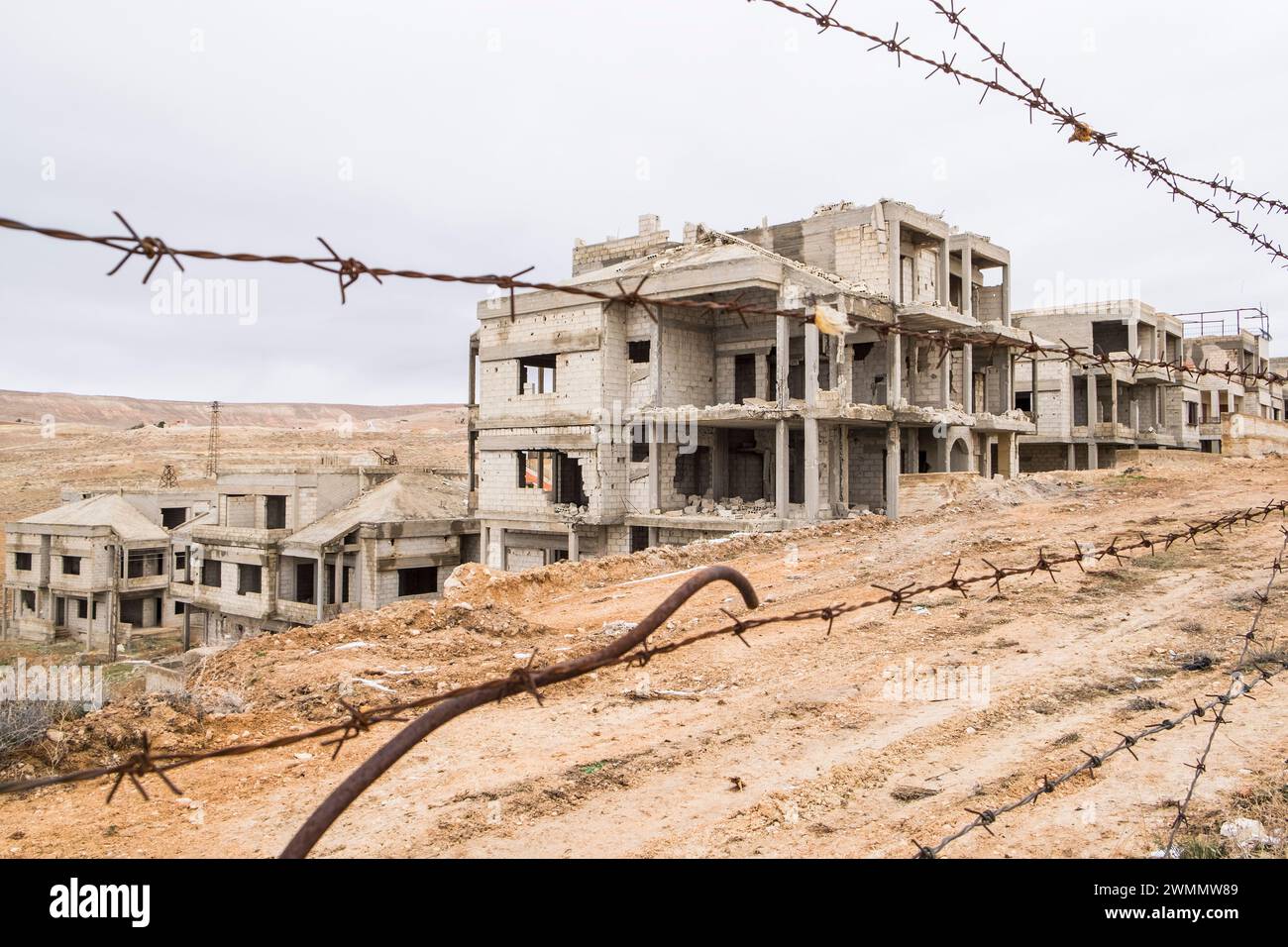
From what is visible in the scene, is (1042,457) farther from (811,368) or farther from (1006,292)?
(811,368)

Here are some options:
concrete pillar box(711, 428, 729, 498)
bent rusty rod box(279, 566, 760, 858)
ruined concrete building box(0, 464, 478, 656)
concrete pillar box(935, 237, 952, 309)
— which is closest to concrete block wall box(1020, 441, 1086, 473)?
concrete pillar box(935, 237, 952, 309)

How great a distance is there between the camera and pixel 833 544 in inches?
699

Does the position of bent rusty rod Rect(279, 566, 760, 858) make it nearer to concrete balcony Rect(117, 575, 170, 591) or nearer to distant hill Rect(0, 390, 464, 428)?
concrete balcony Rect(117, 575, 170, 591)

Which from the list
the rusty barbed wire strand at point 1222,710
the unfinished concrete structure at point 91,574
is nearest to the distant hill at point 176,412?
the unfinished concrete structure at point 91,574

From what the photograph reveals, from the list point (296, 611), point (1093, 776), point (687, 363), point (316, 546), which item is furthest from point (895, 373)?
point (296, 611)

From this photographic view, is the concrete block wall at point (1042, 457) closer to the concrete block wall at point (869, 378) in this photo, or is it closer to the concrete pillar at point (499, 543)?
the concrete block wall at point (869, 378)

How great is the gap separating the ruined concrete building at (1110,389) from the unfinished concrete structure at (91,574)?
40129mm

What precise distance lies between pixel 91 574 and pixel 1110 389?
49.4 metres

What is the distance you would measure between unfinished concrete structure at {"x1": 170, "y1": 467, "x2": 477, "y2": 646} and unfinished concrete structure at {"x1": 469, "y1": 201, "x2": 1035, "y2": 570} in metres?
2.79

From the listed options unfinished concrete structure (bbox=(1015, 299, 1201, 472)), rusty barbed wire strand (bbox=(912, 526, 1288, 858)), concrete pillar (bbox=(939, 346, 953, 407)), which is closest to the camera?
rusty barbed wire strand (bbox=(912, 526, 1288, 858))

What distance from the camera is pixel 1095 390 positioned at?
44.7m

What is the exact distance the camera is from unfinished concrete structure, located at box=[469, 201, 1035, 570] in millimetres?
24734
